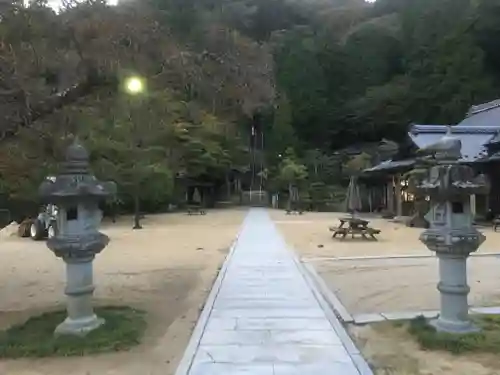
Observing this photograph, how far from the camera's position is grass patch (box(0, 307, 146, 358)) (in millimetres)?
4535

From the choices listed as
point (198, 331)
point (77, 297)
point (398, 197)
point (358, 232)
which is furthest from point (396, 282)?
point (398, 197)

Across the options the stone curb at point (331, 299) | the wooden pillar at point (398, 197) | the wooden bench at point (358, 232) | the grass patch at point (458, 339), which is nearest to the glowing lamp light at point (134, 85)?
the stone curb at point (331, 299)

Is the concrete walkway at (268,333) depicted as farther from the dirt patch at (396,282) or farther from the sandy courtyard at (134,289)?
the dirt patch at (396,282)

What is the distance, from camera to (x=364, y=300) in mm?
6602

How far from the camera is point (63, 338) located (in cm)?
479

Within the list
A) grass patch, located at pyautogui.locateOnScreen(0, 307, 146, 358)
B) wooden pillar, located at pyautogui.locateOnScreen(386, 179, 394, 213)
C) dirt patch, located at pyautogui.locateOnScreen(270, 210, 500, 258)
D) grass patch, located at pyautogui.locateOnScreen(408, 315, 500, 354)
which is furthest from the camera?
wooden pillar, located at pyautogui.locateOnScreen(386, 179, 394, 213)

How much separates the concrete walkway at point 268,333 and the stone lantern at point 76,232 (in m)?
1.20

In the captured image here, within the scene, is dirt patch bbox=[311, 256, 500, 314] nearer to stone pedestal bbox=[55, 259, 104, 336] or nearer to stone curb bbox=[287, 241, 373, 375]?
stone curb bbox=[287, 241, 373, 375]

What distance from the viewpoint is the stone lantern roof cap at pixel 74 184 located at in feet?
16.3

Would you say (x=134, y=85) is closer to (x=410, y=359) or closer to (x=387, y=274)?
(x=410, y=359)

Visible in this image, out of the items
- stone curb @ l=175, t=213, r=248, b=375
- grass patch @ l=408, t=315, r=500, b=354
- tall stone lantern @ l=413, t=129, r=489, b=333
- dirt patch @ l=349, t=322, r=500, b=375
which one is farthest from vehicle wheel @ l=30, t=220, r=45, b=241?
→ tall stone lantern @ l=413, t=129, r=489, b=333

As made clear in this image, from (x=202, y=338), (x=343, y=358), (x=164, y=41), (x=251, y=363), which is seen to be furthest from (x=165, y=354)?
(x=164, y=41)

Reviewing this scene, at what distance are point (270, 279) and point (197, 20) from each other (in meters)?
4.08

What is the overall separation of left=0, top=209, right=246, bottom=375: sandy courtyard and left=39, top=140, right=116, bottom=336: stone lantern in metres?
0.65
